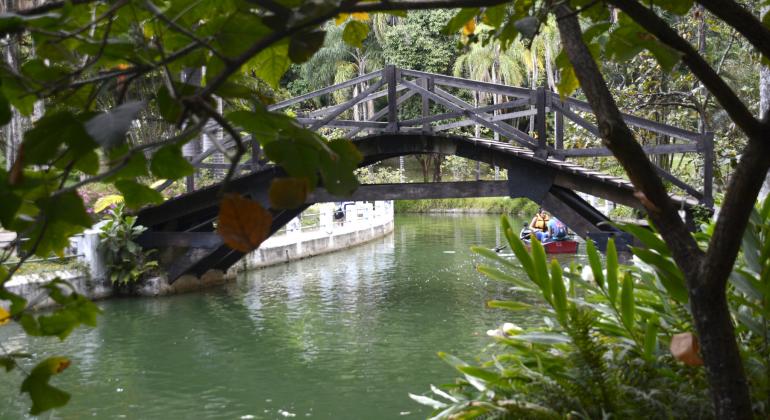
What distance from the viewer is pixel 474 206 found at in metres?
33.1

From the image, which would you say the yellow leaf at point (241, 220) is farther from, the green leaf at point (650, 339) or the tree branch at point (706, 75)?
the green leaf at point (650, 339)

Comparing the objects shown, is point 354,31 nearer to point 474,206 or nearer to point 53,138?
point 53,138

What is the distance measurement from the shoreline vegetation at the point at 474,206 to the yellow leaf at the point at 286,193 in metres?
30.5

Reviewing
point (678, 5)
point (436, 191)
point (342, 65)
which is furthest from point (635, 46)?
point (342, 65)

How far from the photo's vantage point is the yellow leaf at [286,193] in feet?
2.96

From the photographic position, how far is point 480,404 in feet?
8.55

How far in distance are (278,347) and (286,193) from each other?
28.4 feet

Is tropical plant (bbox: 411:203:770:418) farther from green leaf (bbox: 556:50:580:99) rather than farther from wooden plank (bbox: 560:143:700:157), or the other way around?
wooden plank (bbox: 560:143:700:157)

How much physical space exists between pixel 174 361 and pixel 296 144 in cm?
833

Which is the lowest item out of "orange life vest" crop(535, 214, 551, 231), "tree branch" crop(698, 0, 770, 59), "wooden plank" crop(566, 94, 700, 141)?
"orange life vest" crop(535, 214, 551, 231)

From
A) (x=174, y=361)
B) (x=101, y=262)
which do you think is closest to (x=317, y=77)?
(x=101, y=262)

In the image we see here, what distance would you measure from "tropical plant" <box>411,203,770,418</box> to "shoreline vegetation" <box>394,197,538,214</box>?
28.4 m

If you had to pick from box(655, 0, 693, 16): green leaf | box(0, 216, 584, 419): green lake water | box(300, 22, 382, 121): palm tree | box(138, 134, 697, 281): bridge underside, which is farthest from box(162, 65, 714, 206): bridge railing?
box(300, 22, 382, 121): palm tree

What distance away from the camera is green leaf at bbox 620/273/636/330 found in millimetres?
2631
